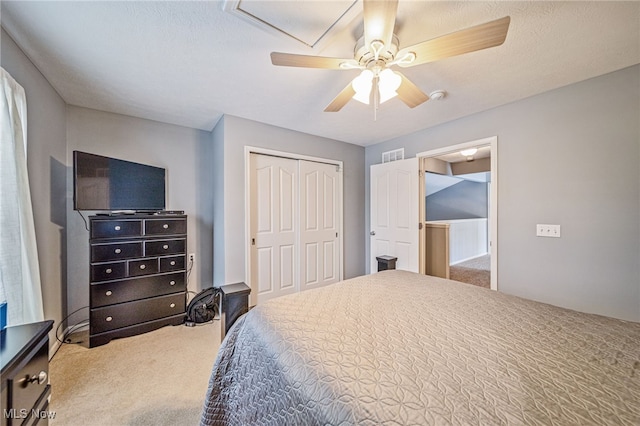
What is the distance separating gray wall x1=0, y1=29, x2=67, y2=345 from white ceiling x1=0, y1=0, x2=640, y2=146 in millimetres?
128

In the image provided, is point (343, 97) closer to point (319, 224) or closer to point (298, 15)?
point (298, 15)

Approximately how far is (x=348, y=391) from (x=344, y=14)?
168 centimetres

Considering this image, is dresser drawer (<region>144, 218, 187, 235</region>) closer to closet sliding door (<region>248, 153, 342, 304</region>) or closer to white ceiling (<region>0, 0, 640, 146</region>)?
closet sliding door (<region>248, 153, 342, 304</region>)

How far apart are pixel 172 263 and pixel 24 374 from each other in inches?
74.5

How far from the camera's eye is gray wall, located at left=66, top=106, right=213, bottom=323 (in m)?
2.55

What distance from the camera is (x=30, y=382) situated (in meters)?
0.87

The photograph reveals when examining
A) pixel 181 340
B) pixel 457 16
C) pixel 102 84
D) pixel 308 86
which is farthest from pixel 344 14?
pixel 181 340

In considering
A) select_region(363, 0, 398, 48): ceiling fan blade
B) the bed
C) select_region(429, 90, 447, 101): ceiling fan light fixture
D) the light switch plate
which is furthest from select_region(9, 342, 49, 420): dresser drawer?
the light switch plate

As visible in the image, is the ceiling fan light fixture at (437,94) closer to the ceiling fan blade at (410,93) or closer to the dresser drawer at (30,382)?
the ceiling fan blade at (410,93)

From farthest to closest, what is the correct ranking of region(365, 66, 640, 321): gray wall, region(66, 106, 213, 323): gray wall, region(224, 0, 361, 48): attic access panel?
1. region(66, 106, 213, 323): gray wall
2. region(365, 66, 640, 321): gray wall
3. region(224, 0, 361, 48): attic access panel

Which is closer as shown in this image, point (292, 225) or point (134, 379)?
point (134, 379)

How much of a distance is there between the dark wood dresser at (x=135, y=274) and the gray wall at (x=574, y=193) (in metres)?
3.42

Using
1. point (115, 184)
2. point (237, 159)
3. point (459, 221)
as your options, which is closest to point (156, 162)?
point (115, 184)

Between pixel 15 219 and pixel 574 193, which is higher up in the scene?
pixel 574 193
